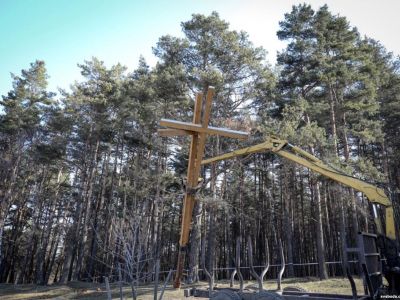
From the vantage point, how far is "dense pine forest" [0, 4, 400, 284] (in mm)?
17922

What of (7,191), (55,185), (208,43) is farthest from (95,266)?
(208,43)

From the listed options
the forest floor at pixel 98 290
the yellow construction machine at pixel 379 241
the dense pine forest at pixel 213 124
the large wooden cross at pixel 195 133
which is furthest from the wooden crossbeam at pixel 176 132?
the forest floor at pixel 98 290

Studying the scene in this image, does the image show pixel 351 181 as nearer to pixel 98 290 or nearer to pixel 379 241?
pixel 379 241

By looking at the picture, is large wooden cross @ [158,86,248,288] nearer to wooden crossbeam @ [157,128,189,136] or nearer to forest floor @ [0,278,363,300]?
wooden crossbeam @ [157,128,189,136]

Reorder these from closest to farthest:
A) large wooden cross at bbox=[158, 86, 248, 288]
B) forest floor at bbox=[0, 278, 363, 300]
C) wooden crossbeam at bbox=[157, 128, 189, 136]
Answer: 1. large wooden cross at bbox=[158, 86, 248, 288]
2. wooden crossbeam at bbox=[157, 128, 189, 136]
3. forest floor at bbox=[0, 278, 363, 300]

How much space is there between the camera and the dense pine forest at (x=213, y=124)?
17922mm

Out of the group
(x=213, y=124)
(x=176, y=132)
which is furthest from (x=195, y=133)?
(x=213, y=124)

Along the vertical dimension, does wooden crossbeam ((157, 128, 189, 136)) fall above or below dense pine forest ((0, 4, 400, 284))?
below

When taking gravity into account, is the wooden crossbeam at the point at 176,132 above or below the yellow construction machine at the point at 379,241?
above

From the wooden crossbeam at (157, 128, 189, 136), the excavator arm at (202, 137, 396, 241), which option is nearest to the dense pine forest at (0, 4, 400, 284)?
the excavator arm at (202, 137, 396, 241)

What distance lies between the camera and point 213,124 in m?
18.1

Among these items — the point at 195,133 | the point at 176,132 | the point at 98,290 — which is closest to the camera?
the point at 195,133

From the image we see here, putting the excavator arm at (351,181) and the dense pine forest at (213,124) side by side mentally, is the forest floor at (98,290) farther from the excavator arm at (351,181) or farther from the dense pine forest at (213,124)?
the excavator arm at (351,181)

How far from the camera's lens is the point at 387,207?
6.32 metres
